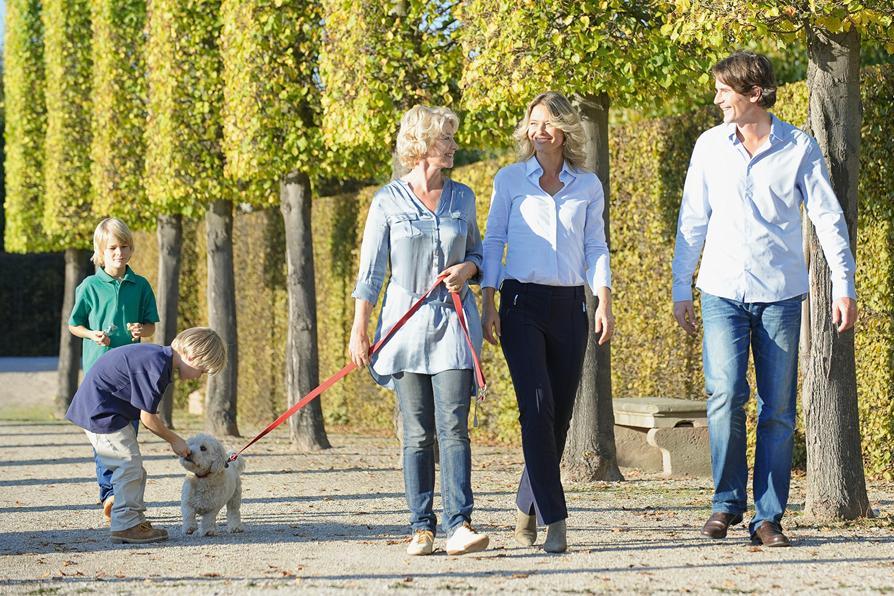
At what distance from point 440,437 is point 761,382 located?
1549 millimetres

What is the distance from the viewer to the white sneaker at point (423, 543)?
5828 mm

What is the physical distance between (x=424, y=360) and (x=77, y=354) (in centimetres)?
1586

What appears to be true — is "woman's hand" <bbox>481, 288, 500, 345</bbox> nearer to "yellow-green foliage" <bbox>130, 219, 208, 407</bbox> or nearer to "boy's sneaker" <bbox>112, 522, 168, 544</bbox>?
"boy's sneaker" <bbox>112, 522, 168, 544</bbox>

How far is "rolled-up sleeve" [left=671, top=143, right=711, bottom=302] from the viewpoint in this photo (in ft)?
20.0

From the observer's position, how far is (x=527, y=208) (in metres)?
5.88

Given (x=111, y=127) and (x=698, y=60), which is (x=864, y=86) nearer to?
(x=698, y=60)

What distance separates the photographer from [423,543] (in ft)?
19.1

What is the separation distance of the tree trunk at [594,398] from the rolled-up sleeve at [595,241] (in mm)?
2884

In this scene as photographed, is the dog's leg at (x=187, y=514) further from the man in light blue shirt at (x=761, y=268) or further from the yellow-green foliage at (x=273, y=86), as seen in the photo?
the yellow-green foliage at (x=273, y=86)

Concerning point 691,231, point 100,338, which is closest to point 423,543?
point 691,231

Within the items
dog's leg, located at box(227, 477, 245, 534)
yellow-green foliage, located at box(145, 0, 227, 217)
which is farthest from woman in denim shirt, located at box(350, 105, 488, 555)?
yellow-green foliage, located at box(145, 0, 227, 217)

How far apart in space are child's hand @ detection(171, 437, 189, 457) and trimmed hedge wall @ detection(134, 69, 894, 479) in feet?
14.7

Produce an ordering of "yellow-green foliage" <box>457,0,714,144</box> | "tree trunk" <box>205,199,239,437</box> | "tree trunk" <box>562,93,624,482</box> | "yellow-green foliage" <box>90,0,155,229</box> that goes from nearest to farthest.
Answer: "yellow-green foliage" <box>457,0,714,144</box> → "tree trunk" <box>562,93,624,482</box> → "tree trunk" <box>205,199,239,437</box> → "yellow-green foliage" <box>90,0,155,229</box>

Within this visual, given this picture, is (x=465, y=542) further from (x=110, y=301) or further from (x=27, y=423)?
(x=27, y=423)
